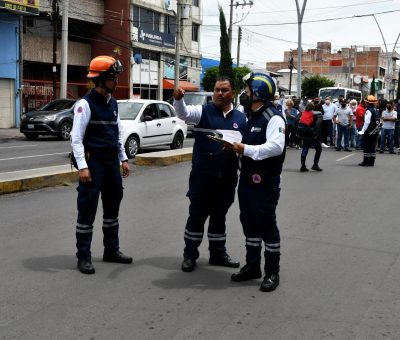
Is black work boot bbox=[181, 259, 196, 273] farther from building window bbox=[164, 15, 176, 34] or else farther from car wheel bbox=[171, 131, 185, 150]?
building window bbox=[164, 15, 176, 34]

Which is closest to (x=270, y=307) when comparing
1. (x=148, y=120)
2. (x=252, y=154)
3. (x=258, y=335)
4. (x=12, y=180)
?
(x=258, y=335)

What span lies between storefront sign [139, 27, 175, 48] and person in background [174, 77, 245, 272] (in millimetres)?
→ 38096

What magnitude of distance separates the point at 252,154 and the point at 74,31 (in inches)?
1472

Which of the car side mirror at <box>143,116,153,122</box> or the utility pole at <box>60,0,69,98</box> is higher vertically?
the utility pole at <box>60,0,69,98</box>

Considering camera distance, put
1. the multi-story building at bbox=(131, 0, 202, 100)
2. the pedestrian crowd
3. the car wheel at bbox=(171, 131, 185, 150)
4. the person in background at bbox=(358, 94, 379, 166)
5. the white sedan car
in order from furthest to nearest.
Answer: the multi-story building at bbox=(131, 0, 202, 100), the car wheel at bbox=(171, 131, 185, 150), the white sedan car, the person in background at bbox=(358, 94, 379, 166), the pedestrian crowd

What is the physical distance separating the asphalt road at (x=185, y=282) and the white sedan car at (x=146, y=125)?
Answer: 667 cm

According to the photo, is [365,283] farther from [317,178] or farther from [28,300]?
[317,178]

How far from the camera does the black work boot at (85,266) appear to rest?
5.06 m

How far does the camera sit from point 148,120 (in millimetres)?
15734

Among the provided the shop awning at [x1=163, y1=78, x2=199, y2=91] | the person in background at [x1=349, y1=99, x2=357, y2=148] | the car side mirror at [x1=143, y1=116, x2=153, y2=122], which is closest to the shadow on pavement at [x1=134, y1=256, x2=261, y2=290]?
the car side mirror at [x1=143, y1=116, x2=153, y2=122]

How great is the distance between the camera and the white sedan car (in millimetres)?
15250

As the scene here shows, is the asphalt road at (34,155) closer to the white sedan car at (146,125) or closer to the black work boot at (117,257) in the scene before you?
the white sedan car at (146,125)

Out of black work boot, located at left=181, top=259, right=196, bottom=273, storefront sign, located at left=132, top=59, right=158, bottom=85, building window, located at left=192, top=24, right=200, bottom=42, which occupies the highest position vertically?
building window, located at left=192, top=24, right=200, bottom=42

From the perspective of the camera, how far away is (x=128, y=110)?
15.9 meters
